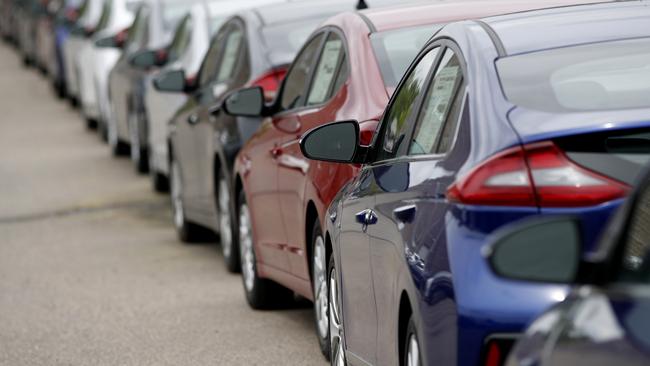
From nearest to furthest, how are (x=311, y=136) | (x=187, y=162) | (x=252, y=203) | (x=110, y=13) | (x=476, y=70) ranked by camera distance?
(x=476, y=70) < (x=311, y=136) < (x=252, y=203) < (x=187, y=162) < (x=110, y=13)

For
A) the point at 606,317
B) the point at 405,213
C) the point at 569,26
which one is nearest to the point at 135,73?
the point at 569,26

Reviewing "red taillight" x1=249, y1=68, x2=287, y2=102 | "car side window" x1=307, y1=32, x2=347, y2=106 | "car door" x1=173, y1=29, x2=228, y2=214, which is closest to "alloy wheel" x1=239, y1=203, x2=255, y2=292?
"red taillight" x1=249, y1=68, x2=287, y2=102

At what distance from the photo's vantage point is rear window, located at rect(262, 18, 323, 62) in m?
12.2

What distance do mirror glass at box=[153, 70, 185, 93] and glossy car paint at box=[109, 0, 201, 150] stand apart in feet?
12.1

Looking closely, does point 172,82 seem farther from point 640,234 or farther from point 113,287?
point 640,234

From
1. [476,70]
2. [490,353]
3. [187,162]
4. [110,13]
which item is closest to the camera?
[490,353]

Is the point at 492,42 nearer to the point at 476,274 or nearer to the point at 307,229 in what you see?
the point at 476,274

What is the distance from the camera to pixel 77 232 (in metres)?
15.9

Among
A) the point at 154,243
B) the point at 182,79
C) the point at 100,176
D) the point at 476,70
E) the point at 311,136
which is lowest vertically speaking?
the point at 100,176

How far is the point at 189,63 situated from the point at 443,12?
6.72 metres

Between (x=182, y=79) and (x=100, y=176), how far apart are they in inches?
262

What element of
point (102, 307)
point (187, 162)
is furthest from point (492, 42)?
point (187, 162)

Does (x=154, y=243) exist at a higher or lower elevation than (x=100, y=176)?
higher

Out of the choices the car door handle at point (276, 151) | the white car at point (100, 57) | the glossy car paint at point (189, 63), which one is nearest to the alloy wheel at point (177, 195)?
the glossy car paint at point (189, 63)
